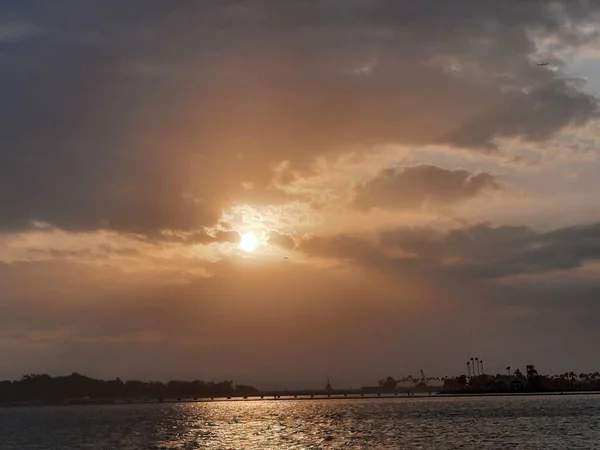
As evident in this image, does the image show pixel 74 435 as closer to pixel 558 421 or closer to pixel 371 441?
pixel 371 441

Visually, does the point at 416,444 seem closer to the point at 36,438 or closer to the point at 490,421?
the point at 490,421

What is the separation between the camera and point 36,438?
474 ft

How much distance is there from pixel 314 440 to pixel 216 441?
18388mm

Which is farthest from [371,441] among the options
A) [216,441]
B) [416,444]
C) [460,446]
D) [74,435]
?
[74,435]

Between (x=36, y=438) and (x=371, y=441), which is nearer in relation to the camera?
(x=371, y=441)

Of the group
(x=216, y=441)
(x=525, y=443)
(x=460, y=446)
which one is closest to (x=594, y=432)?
(x=525, y=443)

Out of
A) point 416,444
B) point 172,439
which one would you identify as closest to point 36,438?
point 172,439

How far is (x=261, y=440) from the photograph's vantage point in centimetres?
11819

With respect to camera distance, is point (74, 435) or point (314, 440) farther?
point (74, 435)

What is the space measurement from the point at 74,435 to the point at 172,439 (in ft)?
110

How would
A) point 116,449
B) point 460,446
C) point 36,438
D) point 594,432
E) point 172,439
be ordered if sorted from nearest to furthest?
point 460,446 < point 116,449 < point 594,432 < point 172,439 < point 36,438

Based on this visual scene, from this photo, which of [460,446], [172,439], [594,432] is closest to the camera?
[460,446]

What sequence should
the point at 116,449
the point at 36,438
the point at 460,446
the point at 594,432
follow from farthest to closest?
the point at 36,438, the point at 594,432, the point at 116,449, the point at 460,446

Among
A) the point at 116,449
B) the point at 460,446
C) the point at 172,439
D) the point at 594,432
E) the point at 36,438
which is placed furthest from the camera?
the point at 36,438
